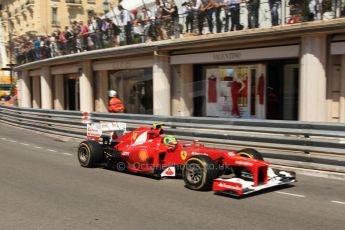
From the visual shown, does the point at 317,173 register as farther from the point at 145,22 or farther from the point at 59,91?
the point at 59,91

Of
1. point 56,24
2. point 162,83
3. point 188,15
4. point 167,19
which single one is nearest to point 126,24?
point 167,19

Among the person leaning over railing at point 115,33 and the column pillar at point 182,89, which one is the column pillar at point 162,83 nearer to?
the column pillar at point 182,89

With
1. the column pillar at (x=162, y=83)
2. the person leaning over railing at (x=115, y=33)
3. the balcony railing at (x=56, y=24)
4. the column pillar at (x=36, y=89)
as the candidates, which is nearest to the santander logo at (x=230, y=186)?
the column pillar at (x=162, y=83)

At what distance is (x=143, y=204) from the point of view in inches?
Answer: 275

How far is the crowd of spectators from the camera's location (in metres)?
13.1

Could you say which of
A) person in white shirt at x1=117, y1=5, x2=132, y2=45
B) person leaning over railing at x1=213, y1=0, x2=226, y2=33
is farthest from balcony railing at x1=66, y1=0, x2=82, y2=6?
person leaning over railing at x1=213, y1=0, x2=226, y2=33

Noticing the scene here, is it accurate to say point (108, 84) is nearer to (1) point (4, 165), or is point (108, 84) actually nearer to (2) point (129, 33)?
(2) point (129, 33)

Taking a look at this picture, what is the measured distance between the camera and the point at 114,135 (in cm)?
1045

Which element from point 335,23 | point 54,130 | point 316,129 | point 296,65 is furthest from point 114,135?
point 54,130

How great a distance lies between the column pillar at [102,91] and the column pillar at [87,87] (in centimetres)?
36

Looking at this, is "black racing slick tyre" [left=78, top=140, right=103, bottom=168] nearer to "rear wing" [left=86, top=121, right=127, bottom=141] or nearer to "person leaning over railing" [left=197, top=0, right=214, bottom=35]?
"rear wing" [left=86, top=121, right=127, bottom=141]

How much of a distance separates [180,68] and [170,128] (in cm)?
552

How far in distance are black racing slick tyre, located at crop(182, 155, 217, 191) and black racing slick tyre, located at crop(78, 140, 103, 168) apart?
2.85 m

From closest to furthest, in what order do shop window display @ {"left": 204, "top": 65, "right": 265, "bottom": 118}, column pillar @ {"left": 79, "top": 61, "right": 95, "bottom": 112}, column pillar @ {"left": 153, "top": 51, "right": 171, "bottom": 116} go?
shop window display @ {"left": 204, "top": 65, "right": 265, "bottom": 118} < column pillar @ {"left": 153, "top": 51, "right": 171, "bottom": 116} < column pillar @ {"left": 79, "top": 61, "right": 95, "bottom": 112}
